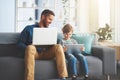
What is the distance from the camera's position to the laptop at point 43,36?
3.20 meters

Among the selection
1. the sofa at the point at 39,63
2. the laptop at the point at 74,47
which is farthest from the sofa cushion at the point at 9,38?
the laptop at the point at 74,47

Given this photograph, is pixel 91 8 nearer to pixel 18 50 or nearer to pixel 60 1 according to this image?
pixel 60 1

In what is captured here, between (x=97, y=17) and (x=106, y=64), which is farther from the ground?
(x=97, y=17)

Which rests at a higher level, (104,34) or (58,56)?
(104,34)

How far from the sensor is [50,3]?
17.4 feet

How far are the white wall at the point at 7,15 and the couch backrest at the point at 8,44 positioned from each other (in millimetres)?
1252

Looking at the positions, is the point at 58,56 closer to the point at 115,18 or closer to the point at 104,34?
the point at 104,34

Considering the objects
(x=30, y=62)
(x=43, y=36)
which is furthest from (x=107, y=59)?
(x=30, y=62)

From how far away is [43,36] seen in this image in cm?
322

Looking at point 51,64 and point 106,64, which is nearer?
point 51,64

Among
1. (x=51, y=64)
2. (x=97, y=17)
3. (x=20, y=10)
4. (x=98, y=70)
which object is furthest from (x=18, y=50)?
(x=97, y=17)

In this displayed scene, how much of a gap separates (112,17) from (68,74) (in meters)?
2.24

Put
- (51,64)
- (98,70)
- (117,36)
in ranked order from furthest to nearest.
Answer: (117,36) → (98,70) → (51,64)

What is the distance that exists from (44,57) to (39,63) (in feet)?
0.60
